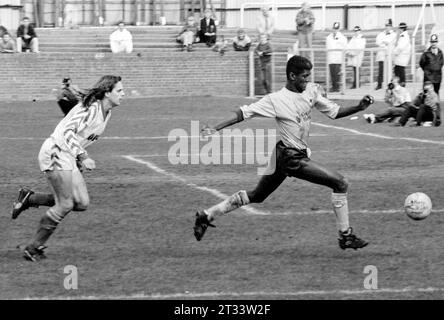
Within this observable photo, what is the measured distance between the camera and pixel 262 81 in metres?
35.6

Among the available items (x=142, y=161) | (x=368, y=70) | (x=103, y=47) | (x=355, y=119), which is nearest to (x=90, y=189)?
(x=142, y=161)

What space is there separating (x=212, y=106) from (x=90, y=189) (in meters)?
16.4

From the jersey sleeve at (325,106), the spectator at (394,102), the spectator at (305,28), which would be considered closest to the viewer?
the jersey sleeve at (325,106)

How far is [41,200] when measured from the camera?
11727 mm

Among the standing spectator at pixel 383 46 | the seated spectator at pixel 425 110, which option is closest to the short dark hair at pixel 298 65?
A: the seated spectator at pixel 425 110

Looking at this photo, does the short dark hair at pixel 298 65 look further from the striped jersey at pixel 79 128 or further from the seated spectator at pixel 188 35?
the seated spectator at pixel 188 35

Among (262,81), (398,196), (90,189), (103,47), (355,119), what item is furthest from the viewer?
(103,47)

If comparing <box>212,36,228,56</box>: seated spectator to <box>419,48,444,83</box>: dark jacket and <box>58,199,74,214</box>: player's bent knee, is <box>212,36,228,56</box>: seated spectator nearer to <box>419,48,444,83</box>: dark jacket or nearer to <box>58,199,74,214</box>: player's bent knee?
<box>419,48,444,83</box>: dark jacket

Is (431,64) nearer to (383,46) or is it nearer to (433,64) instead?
(433,64)

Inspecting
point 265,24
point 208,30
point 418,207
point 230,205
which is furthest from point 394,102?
point 230,205

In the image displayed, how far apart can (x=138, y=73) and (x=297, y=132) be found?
83.7 ft

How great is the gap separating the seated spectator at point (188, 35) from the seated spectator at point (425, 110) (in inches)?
516

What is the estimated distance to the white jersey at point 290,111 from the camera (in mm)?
11273
